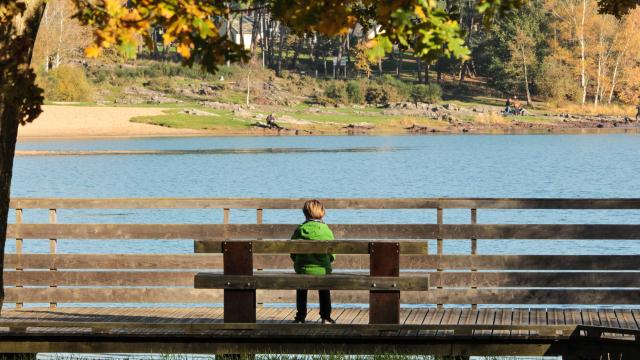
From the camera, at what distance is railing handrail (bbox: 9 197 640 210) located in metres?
13.8

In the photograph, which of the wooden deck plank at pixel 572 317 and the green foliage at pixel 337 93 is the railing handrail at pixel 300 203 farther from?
the green foliage at pixel 337 93

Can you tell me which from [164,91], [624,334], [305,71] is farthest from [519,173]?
[305,71]

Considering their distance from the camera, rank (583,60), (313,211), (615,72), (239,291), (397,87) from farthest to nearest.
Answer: (615,72)
(583,60)
(397,87)
(313,211)
(239,291)

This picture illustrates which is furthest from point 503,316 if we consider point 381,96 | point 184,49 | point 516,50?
point 516,50

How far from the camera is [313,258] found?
11180 mm

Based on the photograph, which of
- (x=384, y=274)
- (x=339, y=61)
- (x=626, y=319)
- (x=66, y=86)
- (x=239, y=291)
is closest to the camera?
(x=384, y=274)

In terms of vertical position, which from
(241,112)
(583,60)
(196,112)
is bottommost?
(241,112)

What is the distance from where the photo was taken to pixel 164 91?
340 ft

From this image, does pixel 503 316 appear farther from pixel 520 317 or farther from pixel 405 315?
pixel 405 315

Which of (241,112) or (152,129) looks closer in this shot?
(152,129)

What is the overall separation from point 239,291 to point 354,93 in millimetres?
99181

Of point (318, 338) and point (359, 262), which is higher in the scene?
point (359, 262)

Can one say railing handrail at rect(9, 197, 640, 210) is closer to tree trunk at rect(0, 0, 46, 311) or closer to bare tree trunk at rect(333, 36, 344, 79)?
tree trunk at rect(0, 0, 46, 311)

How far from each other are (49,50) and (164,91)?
36.2 feet
